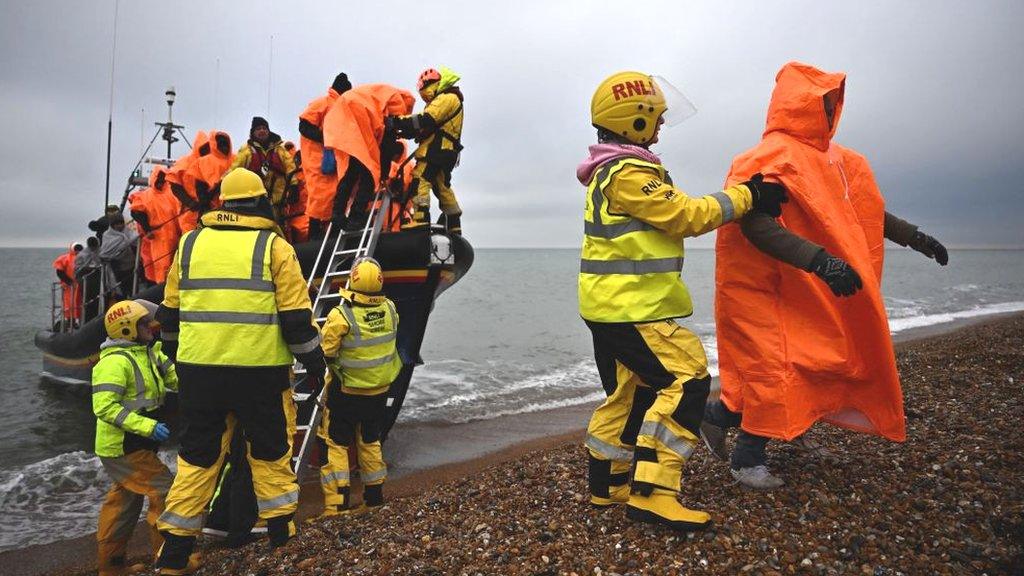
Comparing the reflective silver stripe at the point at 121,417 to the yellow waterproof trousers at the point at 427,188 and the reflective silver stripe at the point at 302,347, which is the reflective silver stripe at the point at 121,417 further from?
the yellow waterproof trousers at the point at 427,188

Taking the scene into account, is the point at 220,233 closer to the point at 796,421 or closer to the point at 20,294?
the point at 796,421

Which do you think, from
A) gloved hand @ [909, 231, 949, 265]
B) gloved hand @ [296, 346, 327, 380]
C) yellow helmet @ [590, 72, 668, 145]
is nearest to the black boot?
gloved hand @ [296, 346, 327, 380]

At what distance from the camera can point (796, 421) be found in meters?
2.87

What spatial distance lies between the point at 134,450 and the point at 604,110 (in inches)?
142

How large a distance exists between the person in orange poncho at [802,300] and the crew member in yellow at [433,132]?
331 centimetres

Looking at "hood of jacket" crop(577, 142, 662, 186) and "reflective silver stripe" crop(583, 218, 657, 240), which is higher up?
"hood of jacket" crop(577, 142, 662, 186)

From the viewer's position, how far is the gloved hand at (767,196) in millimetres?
2783

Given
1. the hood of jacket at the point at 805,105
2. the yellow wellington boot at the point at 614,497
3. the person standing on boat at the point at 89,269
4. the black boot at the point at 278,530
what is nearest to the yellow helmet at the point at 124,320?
the black boot at the point at 278,530

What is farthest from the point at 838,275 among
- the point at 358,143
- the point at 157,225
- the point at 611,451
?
the point at 157,225

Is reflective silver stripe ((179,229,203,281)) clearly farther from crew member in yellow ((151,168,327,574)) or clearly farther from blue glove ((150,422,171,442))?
blue glove ((150,422,171,442))

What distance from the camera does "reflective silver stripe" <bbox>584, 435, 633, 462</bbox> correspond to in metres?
3.02

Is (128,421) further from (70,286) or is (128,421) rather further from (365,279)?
(70,286)

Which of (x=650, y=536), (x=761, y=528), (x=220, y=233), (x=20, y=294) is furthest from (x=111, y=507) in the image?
(x=20, y=294)

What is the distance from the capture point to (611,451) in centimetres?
302
